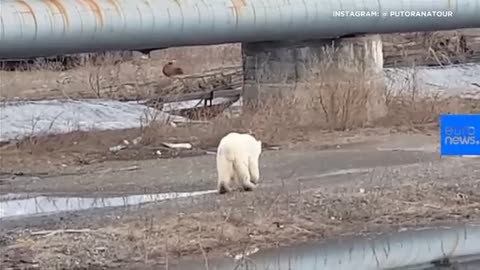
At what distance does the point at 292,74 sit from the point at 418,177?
6644 millimetres

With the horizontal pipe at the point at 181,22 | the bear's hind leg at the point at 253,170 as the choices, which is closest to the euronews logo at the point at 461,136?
the bear's hind leg at the point at 253,170

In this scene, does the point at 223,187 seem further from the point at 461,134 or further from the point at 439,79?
the point at 439,79

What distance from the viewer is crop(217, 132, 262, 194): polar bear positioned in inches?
440

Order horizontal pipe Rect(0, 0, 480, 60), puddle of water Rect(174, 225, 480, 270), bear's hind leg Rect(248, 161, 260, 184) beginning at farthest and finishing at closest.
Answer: horizontal pipe Rect(0, 0, 480, 60)
bear's hind leg Rect(248, 161, 260, 184)
puddle of water Rect(174, 225, 480, 270)

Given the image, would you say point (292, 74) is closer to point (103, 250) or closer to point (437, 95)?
point (437, 95)

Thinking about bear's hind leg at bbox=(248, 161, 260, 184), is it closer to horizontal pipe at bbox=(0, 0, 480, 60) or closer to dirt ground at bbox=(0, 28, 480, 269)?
dirt ground at bbox=(0, 28, 480, 269)

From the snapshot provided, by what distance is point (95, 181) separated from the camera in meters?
13.1

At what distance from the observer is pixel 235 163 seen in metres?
11.2

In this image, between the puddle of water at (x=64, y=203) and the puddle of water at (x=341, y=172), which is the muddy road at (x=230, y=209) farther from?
the puddle of water at (x=64, y=203)

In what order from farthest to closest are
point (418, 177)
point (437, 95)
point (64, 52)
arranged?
point (437, 95) → point (64, 52) → point (418, 177)

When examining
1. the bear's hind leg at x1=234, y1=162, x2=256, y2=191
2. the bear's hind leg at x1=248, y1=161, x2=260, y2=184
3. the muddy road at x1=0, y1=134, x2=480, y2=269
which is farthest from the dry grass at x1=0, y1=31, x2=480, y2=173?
the bear's hind leg at x1=234, y1=162, x2=256, y2=191

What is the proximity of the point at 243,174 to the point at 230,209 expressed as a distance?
1.20 meters

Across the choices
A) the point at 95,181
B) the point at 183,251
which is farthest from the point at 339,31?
the point at 183,251

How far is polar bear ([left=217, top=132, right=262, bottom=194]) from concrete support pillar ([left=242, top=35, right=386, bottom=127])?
6239mm
